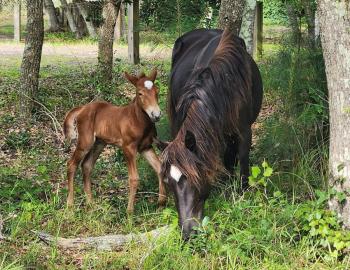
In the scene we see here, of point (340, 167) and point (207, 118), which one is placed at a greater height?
point (207, 118)

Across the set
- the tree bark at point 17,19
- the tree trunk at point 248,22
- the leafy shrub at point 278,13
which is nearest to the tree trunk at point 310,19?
the leafy shrub at point 278,13

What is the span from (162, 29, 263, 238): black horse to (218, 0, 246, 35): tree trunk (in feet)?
4.17

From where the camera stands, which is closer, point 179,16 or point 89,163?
point 89,163

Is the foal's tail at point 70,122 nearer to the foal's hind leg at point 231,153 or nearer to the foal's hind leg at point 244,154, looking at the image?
the foal's hind leg at point 231,153

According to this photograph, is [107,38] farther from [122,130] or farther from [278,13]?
[122,130]

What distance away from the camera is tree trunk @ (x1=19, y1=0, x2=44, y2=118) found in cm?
946

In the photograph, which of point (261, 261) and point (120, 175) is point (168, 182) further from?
point (120, 175)

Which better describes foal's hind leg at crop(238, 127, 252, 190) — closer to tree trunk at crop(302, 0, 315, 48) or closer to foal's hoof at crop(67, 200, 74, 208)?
foal's hoof at crop(67, 200, 74, 208)

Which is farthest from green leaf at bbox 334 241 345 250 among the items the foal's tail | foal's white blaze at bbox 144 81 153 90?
the foal's tail

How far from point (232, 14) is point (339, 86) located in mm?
3758

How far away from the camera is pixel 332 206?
4.98 meters

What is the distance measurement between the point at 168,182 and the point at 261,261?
0.97m

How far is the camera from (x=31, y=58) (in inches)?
376

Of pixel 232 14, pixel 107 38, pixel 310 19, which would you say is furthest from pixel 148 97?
pixel 107 38
